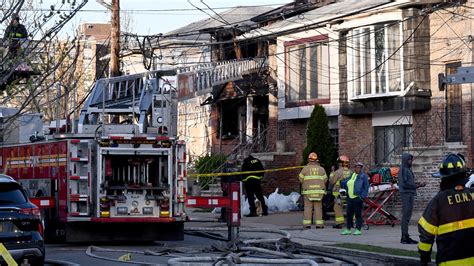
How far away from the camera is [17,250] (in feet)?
46.3

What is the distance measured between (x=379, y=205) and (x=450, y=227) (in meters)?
14.6

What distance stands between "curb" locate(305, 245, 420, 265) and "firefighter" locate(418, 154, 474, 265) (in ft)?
23.1

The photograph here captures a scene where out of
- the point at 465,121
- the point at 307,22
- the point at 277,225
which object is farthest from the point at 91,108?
the point at 307,22

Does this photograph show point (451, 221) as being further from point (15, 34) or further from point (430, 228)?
point (15, 34)

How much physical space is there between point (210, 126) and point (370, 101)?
1259 centimetres

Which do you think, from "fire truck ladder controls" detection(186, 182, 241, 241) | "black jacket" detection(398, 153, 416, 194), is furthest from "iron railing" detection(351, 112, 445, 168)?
"fire truck ladder controls" detection(186, 182, 241, 241)

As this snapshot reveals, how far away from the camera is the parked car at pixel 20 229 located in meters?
14.2

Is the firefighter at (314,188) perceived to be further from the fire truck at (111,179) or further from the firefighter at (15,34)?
the firefighter at (15,34)

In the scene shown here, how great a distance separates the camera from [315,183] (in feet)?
76.9

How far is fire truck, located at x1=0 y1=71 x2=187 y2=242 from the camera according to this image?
19641 mm

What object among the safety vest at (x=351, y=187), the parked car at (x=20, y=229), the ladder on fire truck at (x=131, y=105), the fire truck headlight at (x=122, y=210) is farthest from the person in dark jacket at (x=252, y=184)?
the parked car at (x=20, y=229)

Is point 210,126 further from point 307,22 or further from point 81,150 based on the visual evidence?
point 81,150

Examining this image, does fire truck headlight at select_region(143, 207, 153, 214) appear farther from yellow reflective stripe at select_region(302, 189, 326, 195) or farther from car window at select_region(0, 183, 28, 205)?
car window at select_region(0, 183, 28, 205)

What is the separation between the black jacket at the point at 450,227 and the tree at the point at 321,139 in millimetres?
22535
